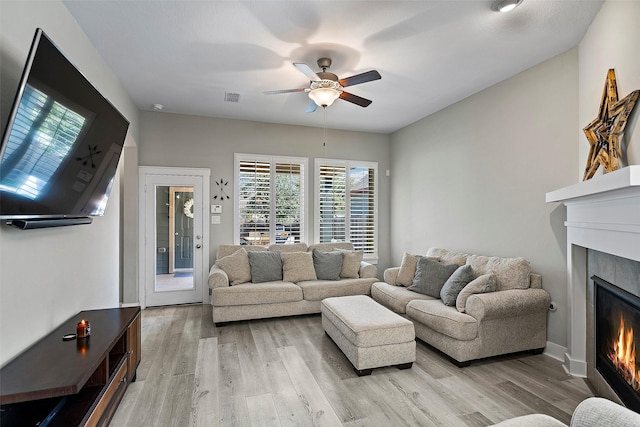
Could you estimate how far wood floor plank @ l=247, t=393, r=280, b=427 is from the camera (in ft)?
7.11

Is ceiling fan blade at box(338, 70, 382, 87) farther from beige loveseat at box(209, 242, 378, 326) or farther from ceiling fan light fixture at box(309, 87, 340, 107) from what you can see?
beige loveseat at box(209, 242, 378, 326)

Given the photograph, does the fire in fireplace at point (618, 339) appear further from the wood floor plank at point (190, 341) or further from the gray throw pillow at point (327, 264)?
the wood floor plank at point (190, 341)

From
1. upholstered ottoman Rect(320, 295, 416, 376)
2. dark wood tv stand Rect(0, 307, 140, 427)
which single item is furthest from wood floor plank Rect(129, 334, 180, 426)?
upholstered ottoman Rect(320, 295, 416, 376)

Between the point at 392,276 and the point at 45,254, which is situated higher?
the point at 45,254

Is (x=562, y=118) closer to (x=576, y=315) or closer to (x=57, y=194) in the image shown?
(x=576, y=315)

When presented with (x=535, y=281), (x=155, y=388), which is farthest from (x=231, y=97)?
(x=535, y=281)

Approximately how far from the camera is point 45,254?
2.04m

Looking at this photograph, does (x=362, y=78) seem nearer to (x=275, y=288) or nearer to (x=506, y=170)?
(x=506, y=170)

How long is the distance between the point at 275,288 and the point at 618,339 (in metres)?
3.29

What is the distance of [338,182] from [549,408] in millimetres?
4279

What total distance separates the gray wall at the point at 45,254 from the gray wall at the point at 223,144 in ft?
5.65

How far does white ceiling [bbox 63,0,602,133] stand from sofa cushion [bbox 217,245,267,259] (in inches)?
84.0

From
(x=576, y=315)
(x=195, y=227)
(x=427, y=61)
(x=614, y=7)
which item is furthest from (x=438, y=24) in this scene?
(x=195, y=227)

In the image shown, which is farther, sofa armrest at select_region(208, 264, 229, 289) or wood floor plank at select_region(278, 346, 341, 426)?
sofa armrest at select_region(208, 264, 229, 289)
